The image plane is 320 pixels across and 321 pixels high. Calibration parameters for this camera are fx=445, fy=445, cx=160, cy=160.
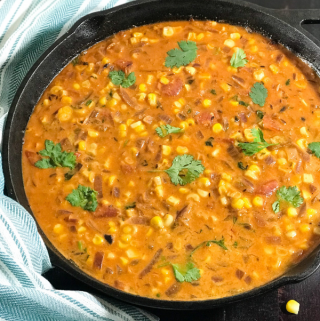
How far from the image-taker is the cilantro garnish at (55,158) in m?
3.71

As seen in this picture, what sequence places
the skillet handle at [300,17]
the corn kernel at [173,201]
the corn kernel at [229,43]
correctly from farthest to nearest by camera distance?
the corn kernel at [229,43], the skillet handle at [300,17], the corn kernel at [173,201]

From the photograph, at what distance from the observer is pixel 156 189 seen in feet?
11.6

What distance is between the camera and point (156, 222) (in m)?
3.42

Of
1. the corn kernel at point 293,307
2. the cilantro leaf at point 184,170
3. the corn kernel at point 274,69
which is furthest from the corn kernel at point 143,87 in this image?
the corn kernel at point 293,307

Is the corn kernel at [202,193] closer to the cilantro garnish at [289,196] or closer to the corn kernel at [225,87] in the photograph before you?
the cilantro garnish at [289,196]

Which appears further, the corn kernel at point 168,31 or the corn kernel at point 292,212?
the corn kernel at point 168,31

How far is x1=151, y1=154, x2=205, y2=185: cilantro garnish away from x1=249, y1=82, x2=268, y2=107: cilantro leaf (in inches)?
32.7

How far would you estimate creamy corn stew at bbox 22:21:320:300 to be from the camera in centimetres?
337

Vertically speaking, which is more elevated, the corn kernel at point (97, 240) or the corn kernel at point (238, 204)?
the corn kernel at point (238, 204)

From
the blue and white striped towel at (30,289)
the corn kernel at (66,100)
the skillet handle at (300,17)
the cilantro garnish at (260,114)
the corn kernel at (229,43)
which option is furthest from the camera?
the corn kernel at (229,43)

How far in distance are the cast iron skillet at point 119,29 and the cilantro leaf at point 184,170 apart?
105cm

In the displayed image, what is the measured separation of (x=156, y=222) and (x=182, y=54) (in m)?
1.70

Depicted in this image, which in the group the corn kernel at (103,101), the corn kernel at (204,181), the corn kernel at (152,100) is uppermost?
the corn kernel at (103,101)

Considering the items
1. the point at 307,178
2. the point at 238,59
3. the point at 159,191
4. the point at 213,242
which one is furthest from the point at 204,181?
the point at 238,59
